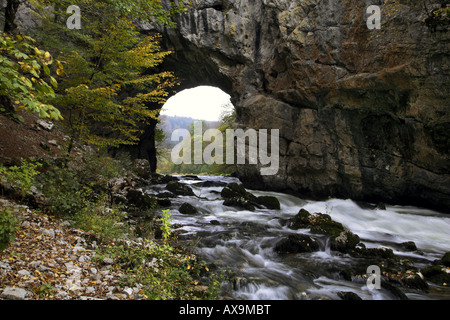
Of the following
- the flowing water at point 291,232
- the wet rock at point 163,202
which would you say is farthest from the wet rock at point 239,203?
the wet rock at point 163,202

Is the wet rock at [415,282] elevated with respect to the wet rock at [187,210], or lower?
lower

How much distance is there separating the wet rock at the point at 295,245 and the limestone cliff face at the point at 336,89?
25.3 feet

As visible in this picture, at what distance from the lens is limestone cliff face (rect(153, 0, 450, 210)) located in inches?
438

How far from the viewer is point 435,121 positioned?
10.9 metres

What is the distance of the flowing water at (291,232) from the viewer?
5199mm

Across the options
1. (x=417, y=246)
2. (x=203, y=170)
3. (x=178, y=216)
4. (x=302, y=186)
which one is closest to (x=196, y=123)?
(x=203, y=170)

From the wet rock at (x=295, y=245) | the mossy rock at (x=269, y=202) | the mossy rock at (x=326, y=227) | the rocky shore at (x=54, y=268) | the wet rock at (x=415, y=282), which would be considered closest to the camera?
the rocky shore at (x=54, y=268)

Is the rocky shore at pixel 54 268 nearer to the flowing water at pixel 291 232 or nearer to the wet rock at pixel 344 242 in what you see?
the flowing water at pixel 291 232

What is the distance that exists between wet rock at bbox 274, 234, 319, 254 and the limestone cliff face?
7717 mm

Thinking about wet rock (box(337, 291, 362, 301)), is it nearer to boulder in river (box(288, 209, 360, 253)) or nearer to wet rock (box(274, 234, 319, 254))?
wet rock (box(274, 234, 319, 254))

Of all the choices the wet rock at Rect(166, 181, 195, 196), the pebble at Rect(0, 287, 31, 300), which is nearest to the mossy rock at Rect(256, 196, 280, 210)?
the wet rock at Rect(166, 181, 195, 196)

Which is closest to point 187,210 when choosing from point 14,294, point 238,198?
point 238,198
